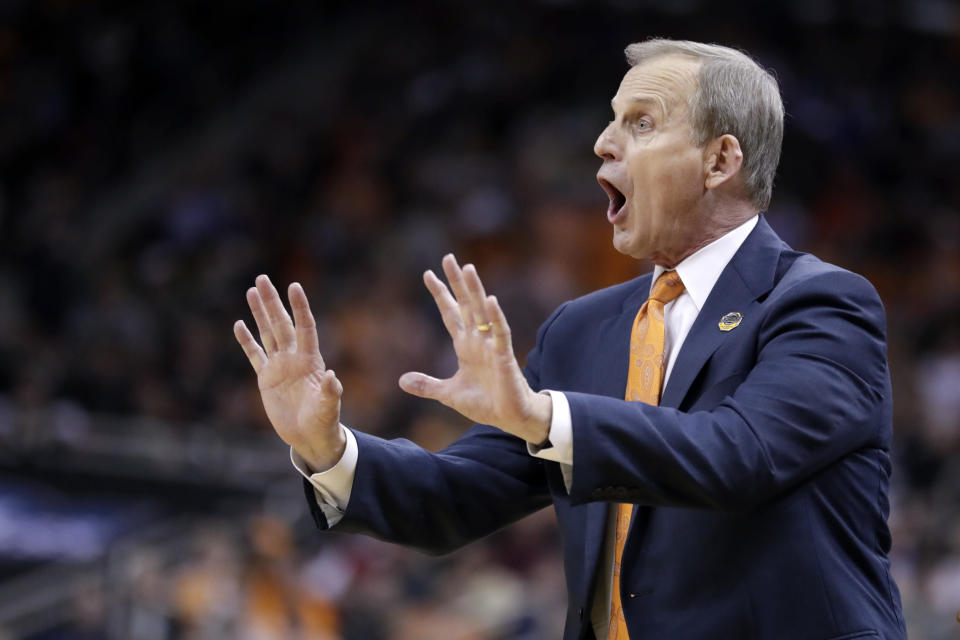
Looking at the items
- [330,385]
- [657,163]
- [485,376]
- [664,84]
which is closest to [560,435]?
[485,376]

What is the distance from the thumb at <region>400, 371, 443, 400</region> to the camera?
2242 mm

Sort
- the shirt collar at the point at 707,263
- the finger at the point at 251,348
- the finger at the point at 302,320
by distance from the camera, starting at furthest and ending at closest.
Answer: the shirt collar at the point at 707,263 < the finger at the point at 251,348 < the finger at the point at 302,320

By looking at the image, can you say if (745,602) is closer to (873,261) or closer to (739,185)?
(739,185)

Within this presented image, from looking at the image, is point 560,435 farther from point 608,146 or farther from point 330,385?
point 608,146

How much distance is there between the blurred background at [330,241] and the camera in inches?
255

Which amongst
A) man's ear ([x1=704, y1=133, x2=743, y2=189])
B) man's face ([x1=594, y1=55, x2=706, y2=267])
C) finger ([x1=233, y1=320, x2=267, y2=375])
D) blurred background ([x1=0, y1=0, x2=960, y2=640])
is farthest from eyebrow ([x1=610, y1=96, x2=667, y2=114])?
blurred background ([x1=0, y1=0, x2=960, y2=640])

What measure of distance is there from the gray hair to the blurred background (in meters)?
3.35

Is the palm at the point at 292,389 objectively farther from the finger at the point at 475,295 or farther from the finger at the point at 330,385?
the finger at the point at 475,295

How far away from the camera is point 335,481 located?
260 centimetres

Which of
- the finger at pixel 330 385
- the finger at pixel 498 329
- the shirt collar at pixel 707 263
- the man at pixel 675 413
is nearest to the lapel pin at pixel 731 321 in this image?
the man at pixel 675 413

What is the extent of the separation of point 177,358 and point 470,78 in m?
3.97

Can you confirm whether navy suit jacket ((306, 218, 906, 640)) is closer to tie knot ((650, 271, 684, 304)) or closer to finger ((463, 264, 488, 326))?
tie knot ((650, 271, 684, 304))

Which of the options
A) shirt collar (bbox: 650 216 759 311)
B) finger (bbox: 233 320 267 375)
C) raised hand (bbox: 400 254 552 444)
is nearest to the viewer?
raised hand (bbox: 400 254 552 444)

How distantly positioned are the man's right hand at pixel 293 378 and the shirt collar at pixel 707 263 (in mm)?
701
